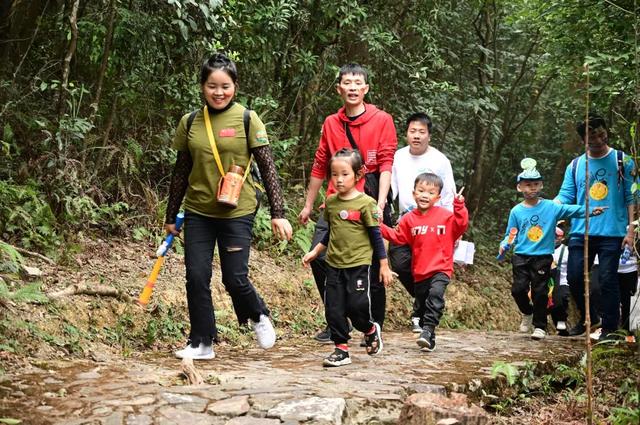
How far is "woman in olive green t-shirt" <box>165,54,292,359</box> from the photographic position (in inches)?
223

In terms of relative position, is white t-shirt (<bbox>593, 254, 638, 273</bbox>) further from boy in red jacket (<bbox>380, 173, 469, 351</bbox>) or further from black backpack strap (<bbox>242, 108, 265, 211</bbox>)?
black backpack strap (<bbox>242, 108, 265, 211</bbox>)

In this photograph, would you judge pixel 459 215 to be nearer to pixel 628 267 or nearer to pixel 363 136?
pixel 363 136

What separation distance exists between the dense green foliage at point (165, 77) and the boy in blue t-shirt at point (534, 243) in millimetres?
1223

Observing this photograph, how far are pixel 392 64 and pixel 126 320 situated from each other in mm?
7316

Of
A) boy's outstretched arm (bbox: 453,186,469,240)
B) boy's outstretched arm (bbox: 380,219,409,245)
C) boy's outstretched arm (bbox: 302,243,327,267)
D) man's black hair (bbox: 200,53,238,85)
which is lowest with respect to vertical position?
boy's outstretched arm (bbox: 302,243,327,267)

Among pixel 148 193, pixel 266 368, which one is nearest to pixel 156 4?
pixel 148 193

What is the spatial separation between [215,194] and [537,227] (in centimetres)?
410

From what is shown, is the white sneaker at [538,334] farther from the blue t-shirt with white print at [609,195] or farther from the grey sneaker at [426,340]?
the grey sneaker at [426,340]

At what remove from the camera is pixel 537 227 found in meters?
8.27

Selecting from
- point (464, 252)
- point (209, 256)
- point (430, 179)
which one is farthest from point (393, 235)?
point (209, 256)

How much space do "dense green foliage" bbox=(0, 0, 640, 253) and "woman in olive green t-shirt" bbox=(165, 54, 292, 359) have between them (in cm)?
161

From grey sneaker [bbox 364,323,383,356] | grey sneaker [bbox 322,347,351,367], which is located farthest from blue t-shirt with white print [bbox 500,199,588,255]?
grey sneaker [bbox 322,347,351,367]

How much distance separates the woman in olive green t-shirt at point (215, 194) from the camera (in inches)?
223

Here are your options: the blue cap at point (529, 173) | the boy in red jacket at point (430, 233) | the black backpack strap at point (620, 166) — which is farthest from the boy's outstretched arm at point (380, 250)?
the black backpack strap at point (620, 166)
